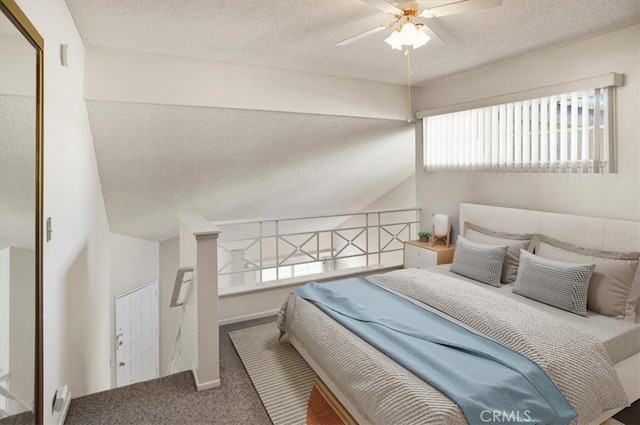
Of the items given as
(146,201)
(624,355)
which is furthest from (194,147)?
(624,355)

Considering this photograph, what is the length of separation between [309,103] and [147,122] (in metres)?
1.47

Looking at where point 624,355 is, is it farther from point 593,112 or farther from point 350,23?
point 350,23

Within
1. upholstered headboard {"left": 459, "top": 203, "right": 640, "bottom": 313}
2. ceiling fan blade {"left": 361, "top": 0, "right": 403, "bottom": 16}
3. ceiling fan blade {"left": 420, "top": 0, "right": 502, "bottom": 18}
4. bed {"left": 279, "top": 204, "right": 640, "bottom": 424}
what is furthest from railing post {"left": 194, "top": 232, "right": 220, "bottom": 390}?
upholstered headboard {"left": 459, "top": 203, "right": 640, "bottom": 313}

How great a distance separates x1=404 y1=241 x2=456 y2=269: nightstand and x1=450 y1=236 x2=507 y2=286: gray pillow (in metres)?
0.52

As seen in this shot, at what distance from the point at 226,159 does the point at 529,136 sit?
2.94 m

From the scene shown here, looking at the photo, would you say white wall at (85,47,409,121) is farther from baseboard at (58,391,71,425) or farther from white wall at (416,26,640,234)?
baseboard at (58,391,71,425)

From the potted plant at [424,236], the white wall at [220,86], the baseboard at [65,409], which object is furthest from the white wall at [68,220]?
the potted plant at [424,236]

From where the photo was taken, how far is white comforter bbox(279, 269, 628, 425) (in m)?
1.62

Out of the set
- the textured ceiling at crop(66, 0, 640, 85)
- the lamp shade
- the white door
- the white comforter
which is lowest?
the white door

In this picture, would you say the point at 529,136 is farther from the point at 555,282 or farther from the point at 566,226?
the point at 555,282

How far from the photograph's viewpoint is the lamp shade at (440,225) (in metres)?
4.12

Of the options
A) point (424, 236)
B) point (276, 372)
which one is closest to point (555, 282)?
point (424, 236)

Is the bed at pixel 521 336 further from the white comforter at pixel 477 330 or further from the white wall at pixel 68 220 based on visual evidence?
the white wall at pixel 68 220

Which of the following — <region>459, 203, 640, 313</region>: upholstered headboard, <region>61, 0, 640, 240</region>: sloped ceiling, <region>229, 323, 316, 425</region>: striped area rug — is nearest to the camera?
<region>229, 323, 316, 425</region>: striped area rug
